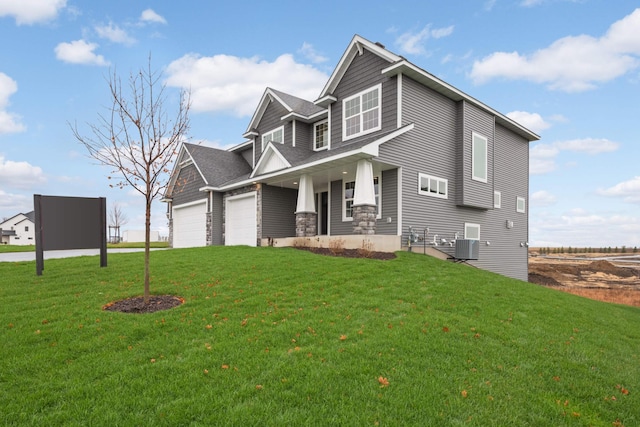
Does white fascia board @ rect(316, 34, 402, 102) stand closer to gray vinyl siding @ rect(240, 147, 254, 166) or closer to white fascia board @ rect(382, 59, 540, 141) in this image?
white fascia board @ rect(382, 59, 540, 141)

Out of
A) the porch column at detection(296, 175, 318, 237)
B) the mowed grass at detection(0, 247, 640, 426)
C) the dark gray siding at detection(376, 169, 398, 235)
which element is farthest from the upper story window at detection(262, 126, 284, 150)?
the mowed grass at detection(0, 247, 640, 426)

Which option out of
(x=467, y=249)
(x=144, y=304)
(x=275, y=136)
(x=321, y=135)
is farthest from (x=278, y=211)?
(x=144, y=304)

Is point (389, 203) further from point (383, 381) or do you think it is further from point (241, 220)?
point (383, 381)

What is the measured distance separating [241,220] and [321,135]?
6297mm

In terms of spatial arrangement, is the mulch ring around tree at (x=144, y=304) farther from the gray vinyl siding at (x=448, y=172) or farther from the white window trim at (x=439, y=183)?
the white window trim at (x=439, y=183)

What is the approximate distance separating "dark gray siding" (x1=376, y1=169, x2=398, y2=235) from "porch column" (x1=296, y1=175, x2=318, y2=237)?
3.01 metres

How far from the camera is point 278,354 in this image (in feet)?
13.5

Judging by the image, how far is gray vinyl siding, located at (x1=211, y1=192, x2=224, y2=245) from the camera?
65.4 feet

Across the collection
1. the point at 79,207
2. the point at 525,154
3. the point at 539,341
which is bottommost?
the point at 539,341

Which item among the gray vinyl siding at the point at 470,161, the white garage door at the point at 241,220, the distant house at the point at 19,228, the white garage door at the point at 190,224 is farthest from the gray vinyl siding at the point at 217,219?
the distant house at the point at 19,228

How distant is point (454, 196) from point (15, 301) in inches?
597

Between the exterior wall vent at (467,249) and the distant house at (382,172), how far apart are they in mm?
42

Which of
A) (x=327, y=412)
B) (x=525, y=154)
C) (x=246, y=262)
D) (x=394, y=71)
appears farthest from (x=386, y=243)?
(x=525, y=154)

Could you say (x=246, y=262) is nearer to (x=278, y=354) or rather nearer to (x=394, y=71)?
(x=278, y=354)
